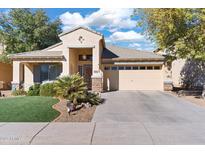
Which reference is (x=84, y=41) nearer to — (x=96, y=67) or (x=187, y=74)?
(x=96, y=67)

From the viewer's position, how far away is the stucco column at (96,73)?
813 inches

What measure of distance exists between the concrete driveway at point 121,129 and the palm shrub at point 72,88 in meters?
1.59

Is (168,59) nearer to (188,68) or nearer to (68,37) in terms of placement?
(188,68)

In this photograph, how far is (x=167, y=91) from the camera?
22.2 metres

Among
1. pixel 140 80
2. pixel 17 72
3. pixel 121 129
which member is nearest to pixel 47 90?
pixel 17 72

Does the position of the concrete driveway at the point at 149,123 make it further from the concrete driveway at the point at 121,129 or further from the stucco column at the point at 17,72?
the stucco column at the point at 17,72

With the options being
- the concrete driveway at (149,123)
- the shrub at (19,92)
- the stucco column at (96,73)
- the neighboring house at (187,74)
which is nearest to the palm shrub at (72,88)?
the concrete driveway at (149,123)

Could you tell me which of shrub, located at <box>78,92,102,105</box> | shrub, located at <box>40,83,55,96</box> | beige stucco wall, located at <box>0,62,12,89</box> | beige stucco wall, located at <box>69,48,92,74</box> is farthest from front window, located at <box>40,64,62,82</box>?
shrub, located at <box>78,92,102,105</box>

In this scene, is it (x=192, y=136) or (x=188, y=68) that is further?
(x=188, y=68)

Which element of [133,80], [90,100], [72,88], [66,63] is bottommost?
[90,100]

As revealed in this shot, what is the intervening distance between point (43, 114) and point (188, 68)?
18006mm

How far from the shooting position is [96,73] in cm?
2108

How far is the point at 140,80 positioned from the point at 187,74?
17.7 feet
